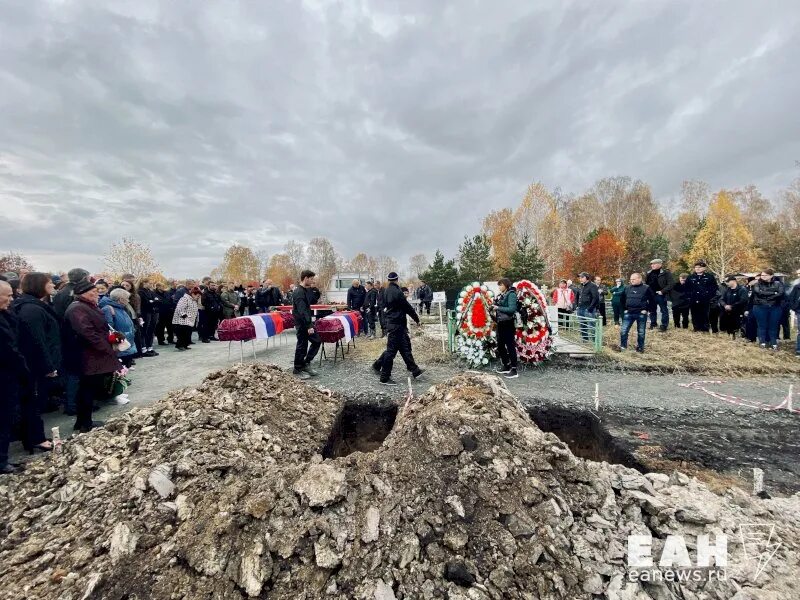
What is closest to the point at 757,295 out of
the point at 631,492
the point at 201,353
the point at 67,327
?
the point at 631,492

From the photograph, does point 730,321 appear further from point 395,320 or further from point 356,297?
point 356,297

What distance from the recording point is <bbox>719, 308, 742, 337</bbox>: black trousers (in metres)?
9.55

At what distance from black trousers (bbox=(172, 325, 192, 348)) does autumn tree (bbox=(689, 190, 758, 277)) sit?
110 ft

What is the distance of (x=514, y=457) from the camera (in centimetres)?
269

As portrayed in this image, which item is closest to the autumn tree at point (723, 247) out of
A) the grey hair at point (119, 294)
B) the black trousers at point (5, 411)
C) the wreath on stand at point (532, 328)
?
the wreath on stand at point (532, 328)

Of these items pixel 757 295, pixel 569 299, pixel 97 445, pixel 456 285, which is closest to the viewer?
pixel 97 445

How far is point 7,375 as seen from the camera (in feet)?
11.0

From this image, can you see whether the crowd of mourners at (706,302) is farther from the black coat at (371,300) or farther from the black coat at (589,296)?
the black coat at (371,300)

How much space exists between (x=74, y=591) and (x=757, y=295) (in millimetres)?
11658

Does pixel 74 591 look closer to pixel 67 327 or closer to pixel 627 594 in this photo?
pixel 627 594

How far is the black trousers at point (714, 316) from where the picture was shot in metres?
9.97

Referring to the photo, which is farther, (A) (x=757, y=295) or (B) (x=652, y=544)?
(A) (x=757, y=295)

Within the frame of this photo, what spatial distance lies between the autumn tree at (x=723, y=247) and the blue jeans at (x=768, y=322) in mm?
23952

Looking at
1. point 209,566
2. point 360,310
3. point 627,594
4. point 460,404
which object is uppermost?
point 360,310
